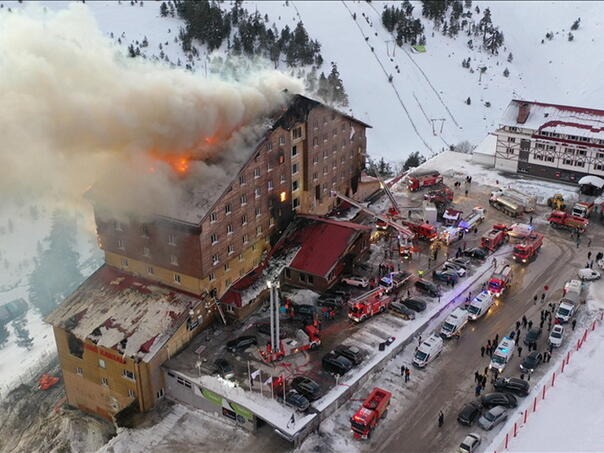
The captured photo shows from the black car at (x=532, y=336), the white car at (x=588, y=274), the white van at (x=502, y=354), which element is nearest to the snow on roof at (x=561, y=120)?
the white car at (x=588, y=274)

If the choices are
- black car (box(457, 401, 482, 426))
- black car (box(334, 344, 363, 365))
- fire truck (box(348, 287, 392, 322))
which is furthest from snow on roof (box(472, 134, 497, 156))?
black car (box(457, 401, 482, 426))

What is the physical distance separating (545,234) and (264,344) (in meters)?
32.0

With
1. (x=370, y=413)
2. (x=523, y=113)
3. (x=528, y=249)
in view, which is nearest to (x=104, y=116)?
(x=370, y=413)

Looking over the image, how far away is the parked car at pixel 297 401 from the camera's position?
1527 inches

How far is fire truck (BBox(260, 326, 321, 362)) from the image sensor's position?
142 ft

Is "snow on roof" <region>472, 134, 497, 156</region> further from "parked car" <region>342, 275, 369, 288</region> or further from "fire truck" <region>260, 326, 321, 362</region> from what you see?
"fire truck" <region>260, 326, 321, 362</region>

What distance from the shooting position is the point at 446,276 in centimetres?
5288

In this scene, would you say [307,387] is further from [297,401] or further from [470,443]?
[470,443]

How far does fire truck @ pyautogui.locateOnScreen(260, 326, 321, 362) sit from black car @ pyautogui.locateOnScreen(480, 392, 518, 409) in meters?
11.6

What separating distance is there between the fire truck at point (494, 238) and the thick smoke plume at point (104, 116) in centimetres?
2242

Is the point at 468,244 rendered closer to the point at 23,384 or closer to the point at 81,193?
the point at 81,193

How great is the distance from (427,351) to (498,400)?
574 centimetres

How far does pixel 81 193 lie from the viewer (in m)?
47.9

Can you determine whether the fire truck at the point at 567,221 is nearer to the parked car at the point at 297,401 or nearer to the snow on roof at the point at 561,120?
the snow on roof at the point at 561,120
